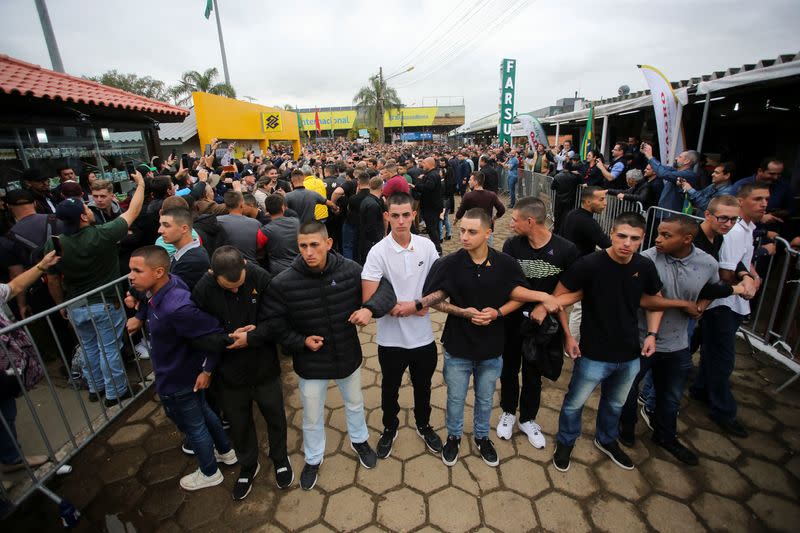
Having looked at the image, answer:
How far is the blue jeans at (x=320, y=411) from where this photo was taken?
A: 2717 millimetres

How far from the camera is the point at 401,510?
267 cm

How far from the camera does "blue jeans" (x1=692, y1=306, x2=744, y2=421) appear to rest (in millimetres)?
3096

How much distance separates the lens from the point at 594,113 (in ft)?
34.8

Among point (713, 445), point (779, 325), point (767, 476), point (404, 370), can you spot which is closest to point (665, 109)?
point (779, 325)

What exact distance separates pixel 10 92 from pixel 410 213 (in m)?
6.05

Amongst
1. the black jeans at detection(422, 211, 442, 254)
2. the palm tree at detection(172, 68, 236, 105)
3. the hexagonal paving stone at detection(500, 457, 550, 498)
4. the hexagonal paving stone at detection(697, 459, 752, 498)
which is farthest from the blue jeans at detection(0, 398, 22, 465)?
the palm tree at detection(172, 68, 236, 105)

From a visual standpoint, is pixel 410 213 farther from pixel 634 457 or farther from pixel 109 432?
pixel 109 432

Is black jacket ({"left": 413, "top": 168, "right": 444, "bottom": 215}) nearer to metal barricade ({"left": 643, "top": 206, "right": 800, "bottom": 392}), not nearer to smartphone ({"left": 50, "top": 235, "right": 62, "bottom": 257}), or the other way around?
metal barricade ({"left": 643, "top": 206, "right": 800, "bottom": 392})

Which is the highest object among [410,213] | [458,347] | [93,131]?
[93,131]

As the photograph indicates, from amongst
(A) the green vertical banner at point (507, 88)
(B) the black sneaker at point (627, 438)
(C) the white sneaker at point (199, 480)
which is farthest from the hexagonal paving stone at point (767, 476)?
(A) the green vertical banner at point (507, 88)

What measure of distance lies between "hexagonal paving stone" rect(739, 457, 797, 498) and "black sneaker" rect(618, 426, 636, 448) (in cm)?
76

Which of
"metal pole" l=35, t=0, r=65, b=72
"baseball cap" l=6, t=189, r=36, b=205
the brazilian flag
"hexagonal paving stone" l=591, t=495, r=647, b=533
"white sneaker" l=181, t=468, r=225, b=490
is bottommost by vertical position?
"hexagonal paving stone" l=591, t=495, r=647, b=533

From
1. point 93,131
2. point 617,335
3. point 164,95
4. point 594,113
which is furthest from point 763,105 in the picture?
point 164,95

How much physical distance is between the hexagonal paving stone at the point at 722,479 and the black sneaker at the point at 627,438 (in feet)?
1.53
